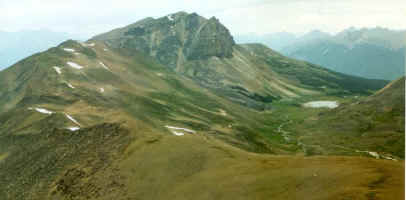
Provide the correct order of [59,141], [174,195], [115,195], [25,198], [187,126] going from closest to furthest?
[174,195] → [115,195] → [25,198] → [59,141] → [187,126]

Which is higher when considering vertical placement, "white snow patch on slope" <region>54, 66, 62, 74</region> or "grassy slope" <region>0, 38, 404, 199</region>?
"white snow patch on slope" <region>54, 66, 62, 74</region>

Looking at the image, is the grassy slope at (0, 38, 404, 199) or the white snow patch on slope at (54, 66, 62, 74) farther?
the white snow patch on slope at (54, 66, 62, 74)

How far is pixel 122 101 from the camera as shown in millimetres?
171125

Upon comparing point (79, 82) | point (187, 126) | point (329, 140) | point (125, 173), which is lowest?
point (329, 140)

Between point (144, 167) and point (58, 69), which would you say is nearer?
point (144, 167)

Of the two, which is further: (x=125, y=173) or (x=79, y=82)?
(x=79, y=82)

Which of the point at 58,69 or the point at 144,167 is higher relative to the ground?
the point at 58,69

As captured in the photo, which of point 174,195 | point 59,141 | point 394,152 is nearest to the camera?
point 174,195

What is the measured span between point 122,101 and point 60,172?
8846 cm

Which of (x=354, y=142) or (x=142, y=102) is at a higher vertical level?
(x=142, y=102)

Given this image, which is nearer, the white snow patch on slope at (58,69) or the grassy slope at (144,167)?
the grassy slope at (144,167)

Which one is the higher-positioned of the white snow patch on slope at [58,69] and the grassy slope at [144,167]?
the white snow patch on slope at [58,69]

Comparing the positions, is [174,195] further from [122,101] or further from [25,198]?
[122,101]

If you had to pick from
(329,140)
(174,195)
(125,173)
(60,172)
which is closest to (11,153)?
(60,172)
